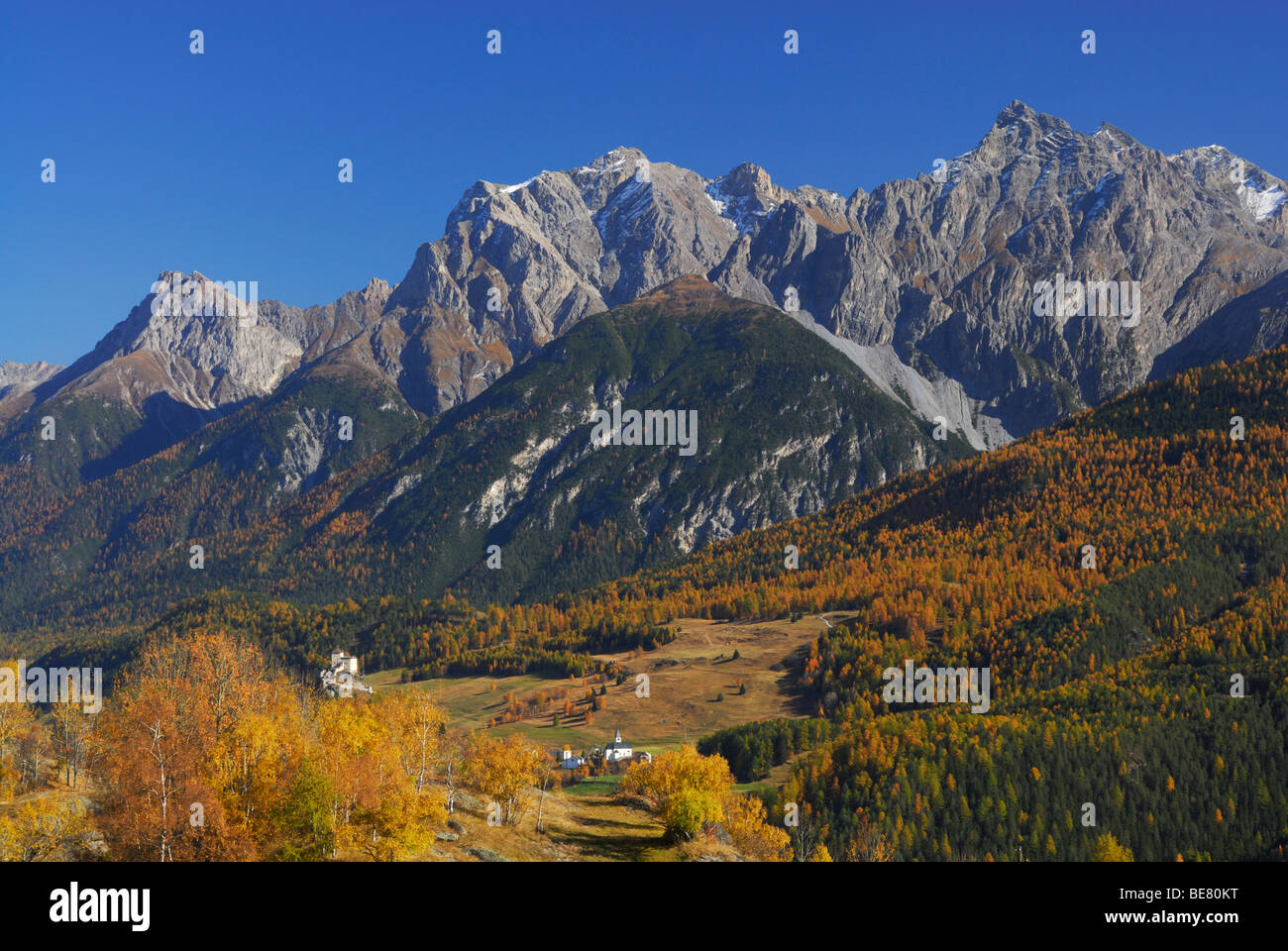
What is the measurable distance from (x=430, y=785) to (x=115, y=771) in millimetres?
29743
